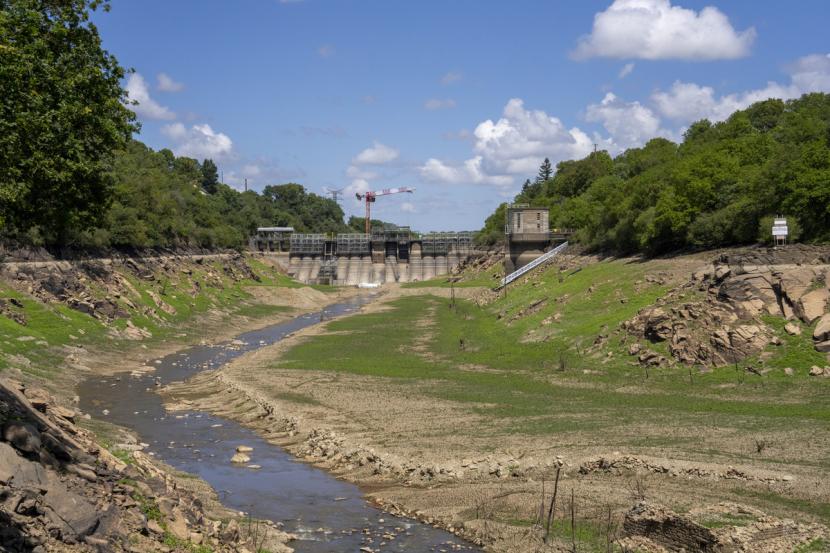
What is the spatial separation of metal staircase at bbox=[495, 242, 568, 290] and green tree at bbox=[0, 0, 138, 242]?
87.9m

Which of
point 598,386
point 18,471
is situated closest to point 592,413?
point 598,386

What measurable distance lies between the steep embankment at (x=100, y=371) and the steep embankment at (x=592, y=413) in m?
8.02

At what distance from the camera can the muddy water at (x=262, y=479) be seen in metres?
26.2

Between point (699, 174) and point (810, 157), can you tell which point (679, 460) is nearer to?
point (810, 157)

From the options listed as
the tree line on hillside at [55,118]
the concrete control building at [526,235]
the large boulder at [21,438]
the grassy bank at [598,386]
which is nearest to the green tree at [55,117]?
the tree line on hillside at [55,118]

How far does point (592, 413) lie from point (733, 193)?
5217 cm

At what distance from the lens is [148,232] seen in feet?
395

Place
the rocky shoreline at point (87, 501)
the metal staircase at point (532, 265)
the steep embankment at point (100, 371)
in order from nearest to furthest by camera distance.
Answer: the rocky shoreline at point (87, 501) → the steep embankment at point (100, 371) → the metal staircase at point (532, 265)

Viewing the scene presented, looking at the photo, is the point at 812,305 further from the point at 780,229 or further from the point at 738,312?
the point at 780,229

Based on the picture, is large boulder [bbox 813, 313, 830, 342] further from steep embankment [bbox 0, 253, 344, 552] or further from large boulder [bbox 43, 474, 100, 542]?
large boulder [bbox 43, 474, 100, 542]

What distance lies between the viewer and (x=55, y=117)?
2509 centimetres

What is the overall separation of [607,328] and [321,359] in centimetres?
2250

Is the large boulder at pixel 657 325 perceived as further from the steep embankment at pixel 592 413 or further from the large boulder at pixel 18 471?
the large boulder at pixel 18 471

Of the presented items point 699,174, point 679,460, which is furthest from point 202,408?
point 699,174
